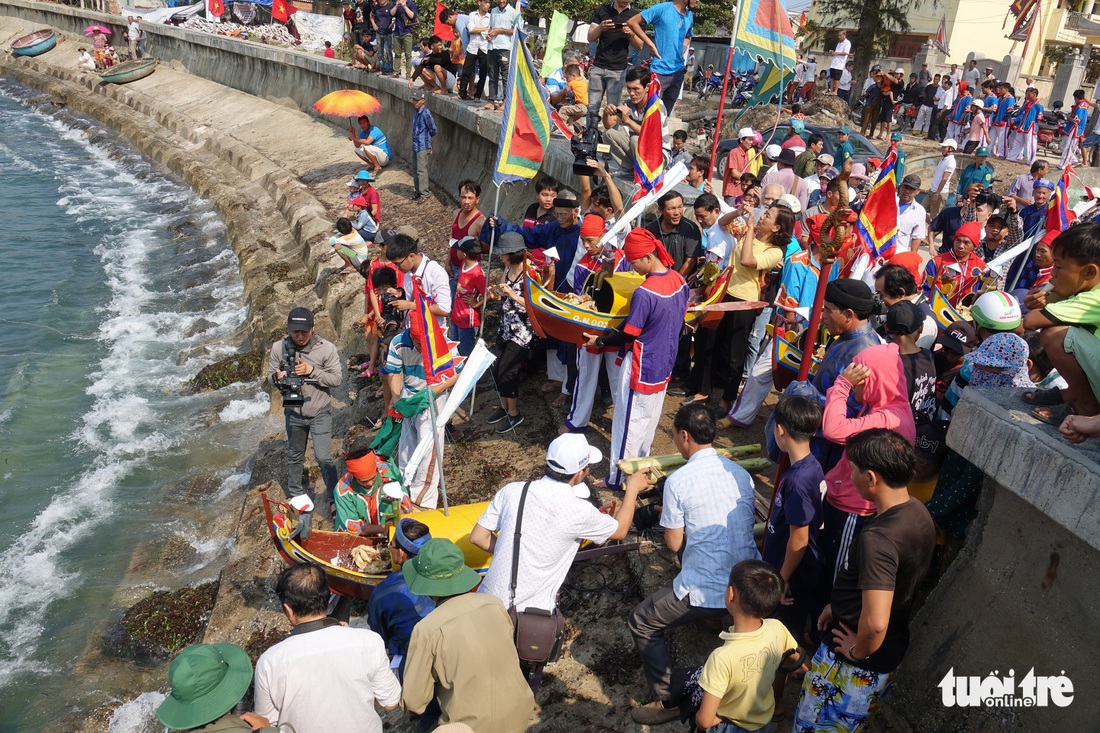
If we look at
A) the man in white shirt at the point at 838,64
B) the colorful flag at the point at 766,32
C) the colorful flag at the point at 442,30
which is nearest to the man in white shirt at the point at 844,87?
the man in white shirt at the point at 838,64

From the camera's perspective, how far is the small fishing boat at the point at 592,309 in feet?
20.1

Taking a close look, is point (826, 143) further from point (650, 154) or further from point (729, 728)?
point (729, 728)

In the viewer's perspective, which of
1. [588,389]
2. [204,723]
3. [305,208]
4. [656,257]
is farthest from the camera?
[305,208]

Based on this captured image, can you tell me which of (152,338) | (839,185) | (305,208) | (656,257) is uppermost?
(839,185)

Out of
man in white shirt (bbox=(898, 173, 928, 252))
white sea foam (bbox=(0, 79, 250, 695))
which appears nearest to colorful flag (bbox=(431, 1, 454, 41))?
white sea foam (bbox=(0, 79, 250, 695))

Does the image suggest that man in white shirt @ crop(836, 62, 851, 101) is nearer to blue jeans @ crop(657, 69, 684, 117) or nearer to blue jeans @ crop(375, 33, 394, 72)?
blue jeans @ crop(375, 33, 394, 72)

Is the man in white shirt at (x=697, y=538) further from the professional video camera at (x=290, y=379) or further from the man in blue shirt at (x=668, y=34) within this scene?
the man in blue shirt at (x=668, y=34)

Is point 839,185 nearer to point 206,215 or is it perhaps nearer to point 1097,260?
point 1097,260

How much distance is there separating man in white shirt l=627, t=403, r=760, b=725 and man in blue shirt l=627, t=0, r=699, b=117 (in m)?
6.56

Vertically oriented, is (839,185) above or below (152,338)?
above

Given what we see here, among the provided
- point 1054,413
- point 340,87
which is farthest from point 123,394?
point 340,87

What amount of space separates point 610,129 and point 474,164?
5.22m

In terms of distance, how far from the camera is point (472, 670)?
336cm

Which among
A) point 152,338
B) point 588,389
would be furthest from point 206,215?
point 588,389
